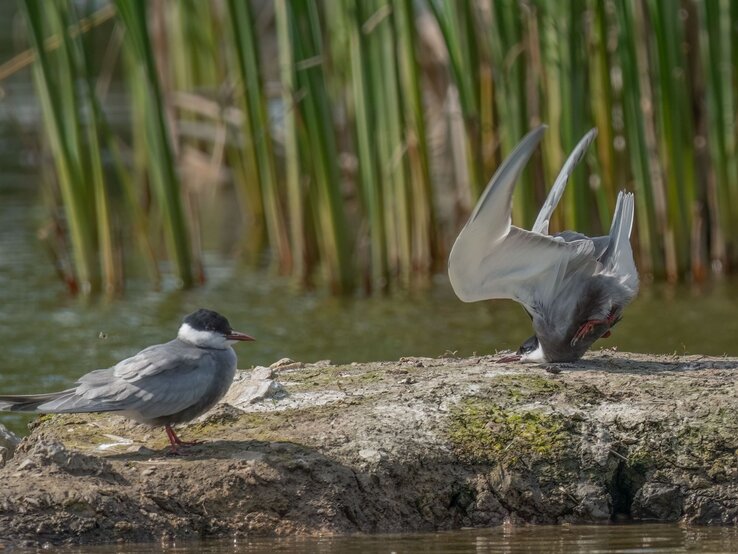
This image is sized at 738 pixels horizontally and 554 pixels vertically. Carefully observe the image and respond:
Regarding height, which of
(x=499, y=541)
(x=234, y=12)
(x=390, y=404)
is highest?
(x=234, y=12)

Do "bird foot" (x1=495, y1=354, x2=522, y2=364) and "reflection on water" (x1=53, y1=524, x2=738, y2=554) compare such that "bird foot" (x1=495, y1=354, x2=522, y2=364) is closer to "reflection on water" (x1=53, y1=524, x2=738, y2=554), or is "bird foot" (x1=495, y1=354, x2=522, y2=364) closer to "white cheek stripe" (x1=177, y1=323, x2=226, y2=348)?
"reflection on water" (x1=53, y1=524, x2=738, y2=554)

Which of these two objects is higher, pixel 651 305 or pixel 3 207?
pixel 3 207

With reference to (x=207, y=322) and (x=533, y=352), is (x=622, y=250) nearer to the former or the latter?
(x=533, y=352)

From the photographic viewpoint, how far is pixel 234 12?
413 inches

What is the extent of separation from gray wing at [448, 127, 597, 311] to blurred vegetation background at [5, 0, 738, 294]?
3.22m

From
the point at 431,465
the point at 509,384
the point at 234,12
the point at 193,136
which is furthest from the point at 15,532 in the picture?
the point at 193,136

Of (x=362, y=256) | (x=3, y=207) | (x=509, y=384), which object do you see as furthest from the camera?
(x=3, y=207)

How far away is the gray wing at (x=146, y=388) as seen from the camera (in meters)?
5.54

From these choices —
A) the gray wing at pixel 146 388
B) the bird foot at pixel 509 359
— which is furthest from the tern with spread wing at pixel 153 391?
the bird foot at pixel 509 359

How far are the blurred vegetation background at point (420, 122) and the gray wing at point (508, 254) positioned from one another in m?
3.22

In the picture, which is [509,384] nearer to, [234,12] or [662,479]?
[662,479]

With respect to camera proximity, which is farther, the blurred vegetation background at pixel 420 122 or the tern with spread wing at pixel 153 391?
the blurred vegetation background at pixel 420 122

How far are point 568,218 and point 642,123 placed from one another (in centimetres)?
90

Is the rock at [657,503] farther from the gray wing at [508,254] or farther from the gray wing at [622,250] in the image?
the gray wing at [508,254]
